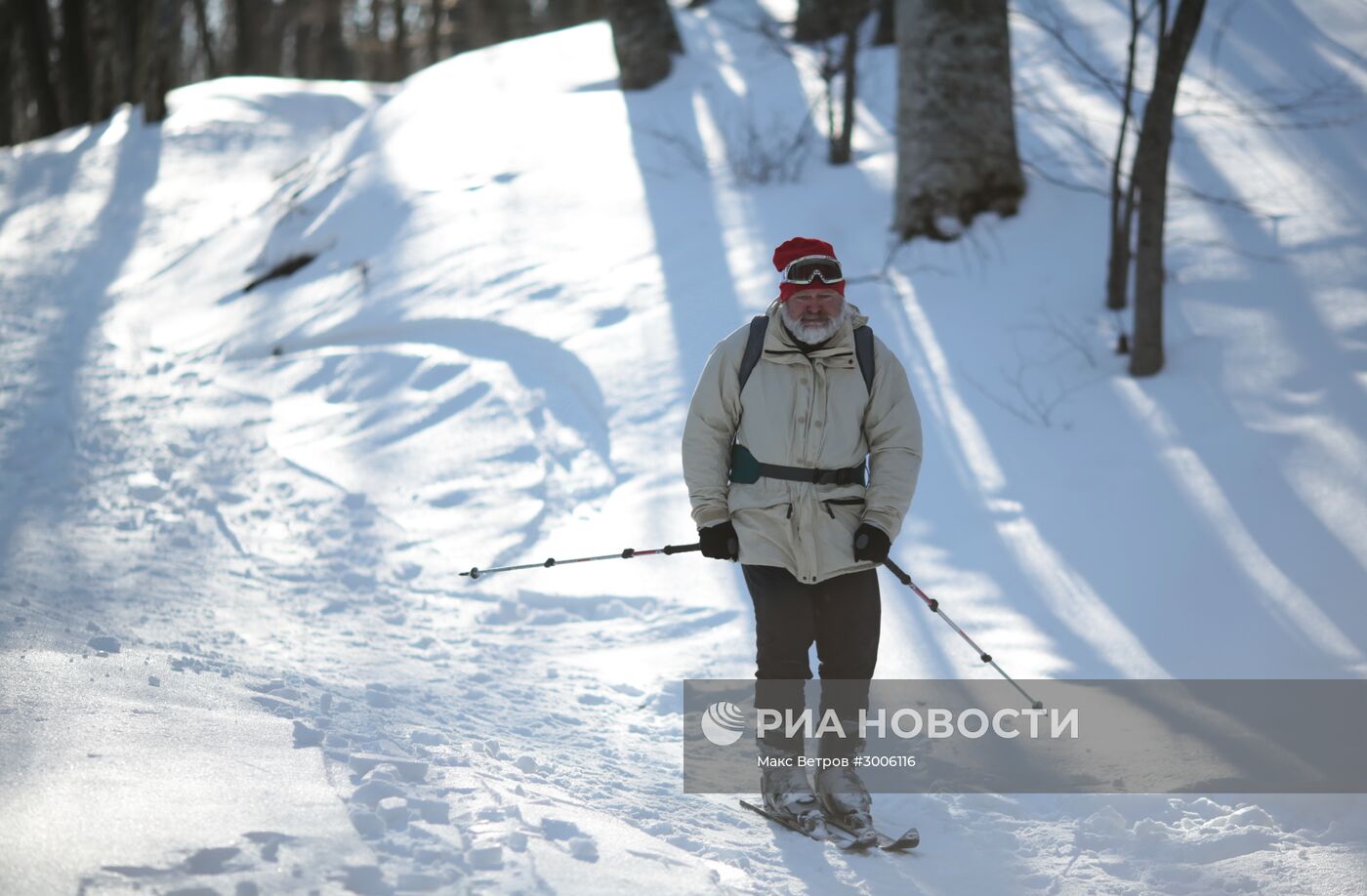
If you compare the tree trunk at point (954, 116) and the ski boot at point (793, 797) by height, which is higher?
the tree trunk at point (954, 116)

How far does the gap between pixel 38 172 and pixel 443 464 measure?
11538 mm

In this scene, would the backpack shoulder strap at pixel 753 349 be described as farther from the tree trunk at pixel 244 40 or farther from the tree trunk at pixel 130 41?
the tree trunk at pixel 244 40

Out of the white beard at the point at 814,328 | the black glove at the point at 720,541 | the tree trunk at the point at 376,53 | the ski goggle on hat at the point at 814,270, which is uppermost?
the ski goggle on hat at the point at 814,270

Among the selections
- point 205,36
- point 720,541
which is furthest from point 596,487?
point 205,36

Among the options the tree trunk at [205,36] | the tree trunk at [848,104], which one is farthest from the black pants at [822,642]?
the tree trunk at [205,36]

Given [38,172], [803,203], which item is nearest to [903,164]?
[803,203]

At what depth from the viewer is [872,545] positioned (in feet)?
11.8

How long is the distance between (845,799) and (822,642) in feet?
1.56

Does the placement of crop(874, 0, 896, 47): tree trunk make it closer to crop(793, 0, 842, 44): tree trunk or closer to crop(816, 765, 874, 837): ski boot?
crop(793, 0, 842, 44): tree trunk

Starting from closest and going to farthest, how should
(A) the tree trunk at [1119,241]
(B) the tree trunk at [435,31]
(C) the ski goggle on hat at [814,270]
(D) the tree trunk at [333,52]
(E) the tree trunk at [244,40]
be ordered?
(C) the ski goggle on hat at [814,270]
(A) the tree trunk at [1119,241]
(B) the tree trunk at [435,31]
(E) the tree trunk at [244,40]
(D) the tree trunk at [333,52]

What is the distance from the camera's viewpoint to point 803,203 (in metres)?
9.23

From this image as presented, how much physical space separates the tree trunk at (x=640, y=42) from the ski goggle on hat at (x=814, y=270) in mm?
8973

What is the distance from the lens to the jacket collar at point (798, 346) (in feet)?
12.1

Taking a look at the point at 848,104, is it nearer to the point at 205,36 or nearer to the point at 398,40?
the point at 398,40
